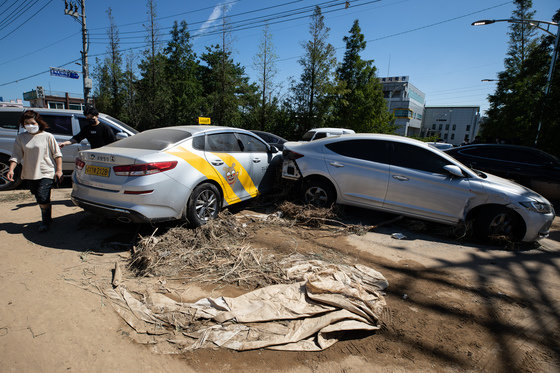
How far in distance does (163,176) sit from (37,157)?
194cm

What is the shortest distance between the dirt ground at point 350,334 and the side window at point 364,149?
1311 millimetres

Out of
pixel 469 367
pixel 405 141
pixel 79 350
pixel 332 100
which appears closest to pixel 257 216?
pixel 405 141

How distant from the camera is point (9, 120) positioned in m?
6.27

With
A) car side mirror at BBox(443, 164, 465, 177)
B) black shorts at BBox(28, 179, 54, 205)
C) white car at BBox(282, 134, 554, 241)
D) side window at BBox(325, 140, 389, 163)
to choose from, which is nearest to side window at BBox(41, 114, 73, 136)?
black shorts at BBox(28, 179, 54, 205)

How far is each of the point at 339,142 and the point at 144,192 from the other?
3338 mm

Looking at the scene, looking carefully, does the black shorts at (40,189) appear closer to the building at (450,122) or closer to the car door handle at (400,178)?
the car door handle at (400,178)

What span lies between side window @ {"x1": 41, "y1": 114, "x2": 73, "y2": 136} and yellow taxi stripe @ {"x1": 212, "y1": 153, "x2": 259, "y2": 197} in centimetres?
458

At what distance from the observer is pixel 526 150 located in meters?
7.68

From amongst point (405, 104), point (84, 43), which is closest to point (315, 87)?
point (84, 43)

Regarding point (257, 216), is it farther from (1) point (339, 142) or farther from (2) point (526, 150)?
(2) point (526, 150)

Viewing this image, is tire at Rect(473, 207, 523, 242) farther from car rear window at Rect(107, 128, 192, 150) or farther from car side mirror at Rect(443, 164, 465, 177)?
car rear window at Rect(107, 128, 192, 150)

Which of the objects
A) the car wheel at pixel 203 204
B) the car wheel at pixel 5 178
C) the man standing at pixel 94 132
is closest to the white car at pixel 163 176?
the car wheel at pixel 203 204

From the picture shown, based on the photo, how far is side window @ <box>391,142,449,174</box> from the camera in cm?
463

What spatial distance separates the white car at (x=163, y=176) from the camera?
346cm
